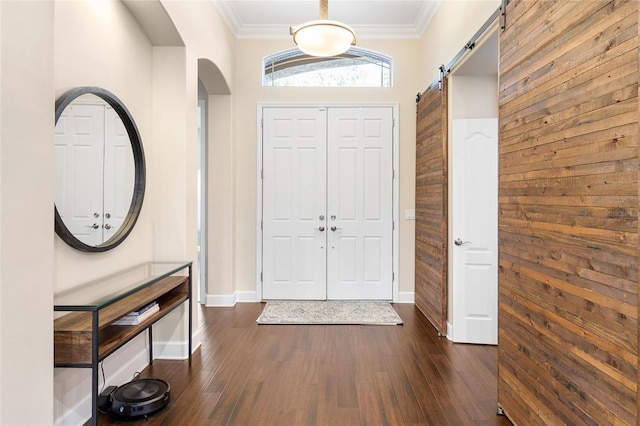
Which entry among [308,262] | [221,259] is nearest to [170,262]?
[221,259]

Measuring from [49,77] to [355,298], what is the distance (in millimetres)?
3976

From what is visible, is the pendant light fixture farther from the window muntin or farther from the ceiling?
the window muntin

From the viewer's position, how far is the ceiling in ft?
13.4

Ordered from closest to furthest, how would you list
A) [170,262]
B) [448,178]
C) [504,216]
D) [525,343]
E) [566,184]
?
[566,184] < [525,343] < [504,216] < [170,262] < [448,178]

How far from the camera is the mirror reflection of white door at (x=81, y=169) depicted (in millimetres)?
2002

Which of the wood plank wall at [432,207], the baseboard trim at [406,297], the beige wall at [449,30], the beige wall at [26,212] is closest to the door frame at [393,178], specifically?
the baseboard trim at [406,297]

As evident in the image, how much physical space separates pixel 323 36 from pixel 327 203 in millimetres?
2139

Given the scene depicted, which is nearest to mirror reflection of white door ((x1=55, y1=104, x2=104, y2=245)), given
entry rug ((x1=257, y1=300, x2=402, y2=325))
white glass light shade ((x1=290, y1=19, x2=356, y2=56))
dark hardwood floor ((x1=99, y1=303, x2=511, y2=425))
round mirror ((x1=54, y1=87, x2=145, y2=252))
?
round mirror ((x1=54, y1=87, x2=145, y2=252))

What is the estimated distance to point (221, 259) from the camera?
4.55 meters

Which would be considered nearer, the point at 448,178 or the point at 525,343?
the point at 525,343

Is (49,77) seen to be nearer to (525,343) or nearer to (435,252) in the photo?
(525,343)

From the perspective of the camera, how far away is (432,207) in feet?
12.7

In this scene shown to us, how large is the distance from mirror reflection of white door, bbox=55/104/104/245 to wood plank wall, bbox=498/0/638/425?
8.09ft

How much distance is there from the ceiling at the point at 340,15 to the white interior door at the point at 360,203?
1014 mm
